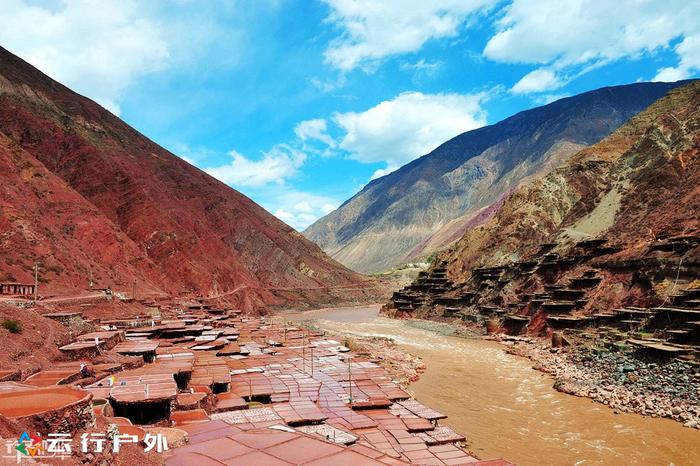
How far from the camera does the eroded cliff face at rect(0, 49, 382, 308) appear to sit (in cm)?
4000

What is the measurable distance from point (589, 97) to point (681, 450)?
7917 inches

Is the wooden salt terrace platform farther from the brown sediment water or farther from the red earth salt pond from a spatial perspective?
the brown sediment water

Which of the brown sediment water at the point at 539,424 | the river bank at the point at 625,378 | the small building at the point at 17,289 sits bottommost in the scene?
the brown sediment water at the point at 539,424

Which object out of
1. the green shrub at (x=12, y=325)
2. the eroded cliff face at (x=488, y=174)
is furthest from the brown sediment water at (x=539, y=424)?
the eroded cliff face at (x=488, y=174)

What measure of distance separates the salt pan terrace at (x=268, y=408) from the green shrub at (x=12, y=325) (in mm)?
1175

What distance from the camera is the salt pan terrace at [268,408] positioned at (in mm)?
5227

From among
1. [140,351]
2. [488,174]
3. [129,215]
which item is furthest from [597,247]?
[488,174]

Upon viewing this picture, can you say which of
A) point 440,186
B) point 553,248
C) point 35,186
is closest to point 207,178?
point 35,186

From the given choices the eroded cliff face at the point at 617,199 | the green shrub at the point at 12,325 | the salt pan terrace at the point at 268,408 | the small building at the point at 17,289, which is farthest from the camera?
the eroded cliff face at the point at 617,199

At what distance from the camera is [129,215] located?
184 ft

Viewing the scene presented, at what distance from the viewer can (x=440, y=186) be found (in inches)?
7461

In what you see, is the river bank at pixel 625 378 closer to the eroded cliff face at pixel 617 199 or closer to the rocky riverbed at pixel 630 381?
the rocky riverbed at pixel 630 381

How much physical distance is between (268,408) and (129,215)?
53.6 meters

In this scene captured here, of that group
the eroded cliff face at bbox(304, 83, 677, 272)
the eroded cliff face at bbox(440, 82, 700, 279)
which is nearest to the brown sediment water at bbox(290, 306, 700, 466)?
the eroded cliff face at bbox(440, 82, 700, 279)
